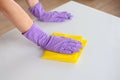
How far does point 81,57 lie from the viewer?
0.90 metres

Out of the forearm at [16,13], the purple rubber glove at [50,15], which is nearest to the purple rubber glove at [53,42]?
the forearm at [16,13]

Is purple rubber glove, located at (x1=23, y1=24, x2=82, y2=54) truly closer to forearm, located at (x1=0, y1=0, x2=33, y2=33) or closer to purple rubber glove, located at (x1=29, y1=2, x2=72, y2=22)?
forearm, located at (x1=0, y1=0, x2=33, y2=33)

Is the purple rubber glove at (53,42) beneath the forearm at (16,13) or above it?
beneath

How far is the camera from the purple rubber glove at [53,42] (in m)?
0.90

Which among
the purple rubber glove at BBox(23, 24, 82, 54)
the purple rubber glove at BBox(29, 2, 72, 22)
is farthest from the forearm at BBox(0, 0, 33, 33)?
the purple rubber glove at BBox(29, 2, 72, 22)

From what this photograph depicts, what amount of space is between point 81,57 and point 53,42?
14cm

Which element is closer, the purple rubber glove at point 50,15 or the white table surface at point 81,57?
the white table surface at point 81,57

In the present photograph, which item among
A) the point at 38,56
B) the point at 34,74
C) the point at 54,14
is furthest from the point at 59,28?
the point at 34,74

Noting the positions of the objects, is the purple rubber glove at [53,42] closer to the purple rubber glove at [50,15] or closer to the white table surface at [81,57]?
the white table surface at [81,57]

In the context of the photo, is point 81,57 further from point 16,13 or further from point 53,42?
point 16,13

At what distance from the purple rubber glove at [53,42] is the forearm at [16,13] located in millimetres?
29

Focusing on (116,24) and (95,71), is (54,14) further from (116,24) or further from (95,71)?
(95,71)

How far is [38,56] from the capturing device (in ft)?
3.04

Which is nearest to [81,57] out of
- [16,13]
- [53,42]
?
[53,42]
